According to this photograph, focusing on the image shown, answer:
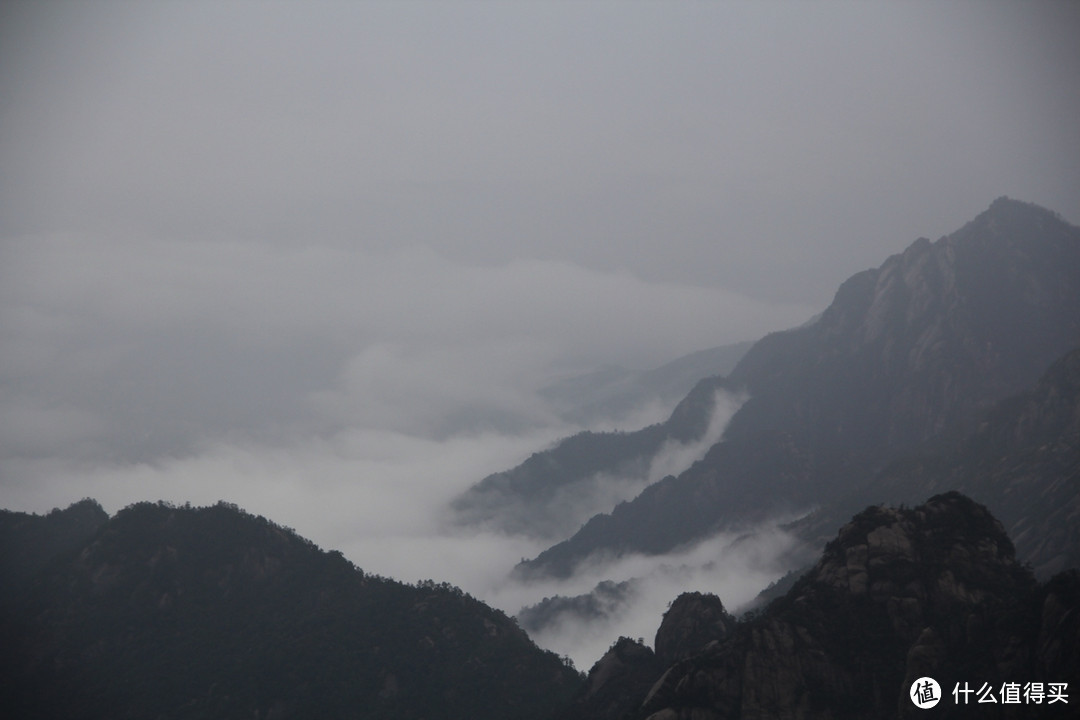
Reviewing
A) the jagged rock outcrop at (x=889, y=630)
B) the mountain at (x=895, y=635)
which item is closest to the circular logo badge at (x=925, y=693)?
the mountain at (x=895, y=635)

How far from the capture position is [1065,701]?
422 feet

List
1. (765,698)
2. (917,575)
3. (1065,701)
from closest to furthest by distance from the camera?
1. (1065,701)
2. (765,698)
3. (917,575)

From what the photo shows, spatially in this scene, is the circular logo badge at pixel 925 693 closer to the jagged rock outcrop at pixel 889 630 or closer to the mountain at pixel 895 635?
the mountain at pixel 895 635

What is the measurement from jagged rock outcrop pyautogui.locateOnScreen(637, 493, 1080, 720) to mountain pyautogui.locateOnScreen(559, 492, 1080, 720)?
167 mm

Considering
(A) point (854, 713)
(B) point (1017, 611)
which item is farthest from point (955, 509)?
(A) point (854, 713)

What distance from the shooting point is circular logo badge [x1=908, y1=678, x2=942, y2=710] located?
146m

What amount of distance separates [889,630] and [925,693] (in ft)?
56.2

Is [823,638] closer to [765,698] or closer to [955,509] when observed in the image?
[765,698]

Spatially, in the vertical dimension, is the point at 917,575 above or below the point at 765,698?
above

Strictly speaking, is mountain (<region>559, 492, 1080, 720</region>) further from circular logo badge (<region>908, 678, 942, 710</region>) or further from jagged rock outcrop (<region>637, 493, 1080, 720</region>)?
circular logo badge (<region>908, 678, 942, 710</region>)

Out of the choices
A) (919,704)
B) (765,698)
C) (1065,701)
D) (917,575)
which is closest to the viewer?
(1065,701)

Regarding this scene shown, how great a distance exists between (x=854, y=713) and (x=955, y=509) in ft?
131

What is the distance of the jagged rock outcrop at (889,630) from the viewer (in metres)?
147

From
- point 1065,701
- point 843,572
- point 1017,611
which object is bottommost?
point 1065,701
